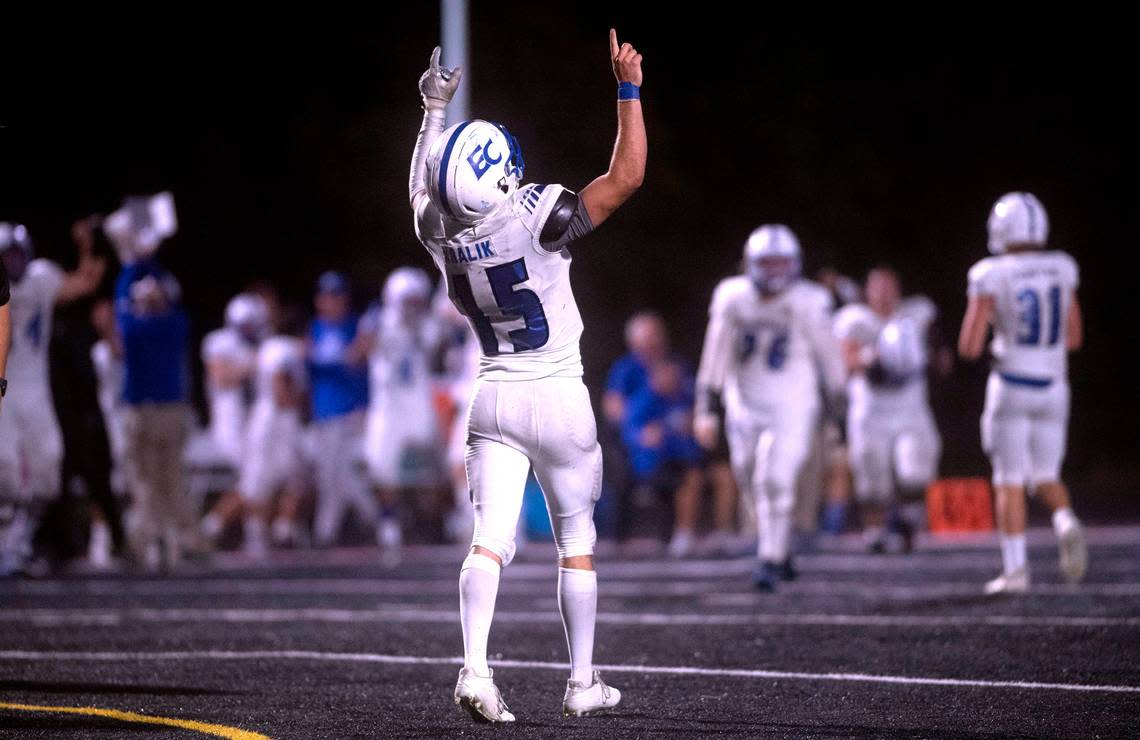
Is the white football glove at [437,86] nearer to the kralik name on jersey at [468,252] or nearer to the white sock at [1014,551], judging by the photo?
the kralik name on jersey at [468,252]

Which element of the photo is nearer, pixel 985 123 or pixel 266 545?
pixel 266 545

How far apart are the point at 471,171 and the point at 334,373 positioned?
36.7ft

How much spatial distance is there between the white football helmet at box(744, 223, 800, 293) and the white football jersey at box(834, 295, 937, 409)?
3.76m

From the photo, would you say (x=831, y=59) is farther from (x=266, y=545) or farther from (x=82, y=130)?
(x=266, y=545)

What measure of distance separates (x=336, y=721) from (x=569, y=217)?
6.08 feet

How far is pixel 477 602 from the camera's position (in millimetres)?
6621

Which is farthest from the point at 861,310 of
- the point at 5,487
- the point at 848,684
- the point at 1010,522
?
the point at 848,684

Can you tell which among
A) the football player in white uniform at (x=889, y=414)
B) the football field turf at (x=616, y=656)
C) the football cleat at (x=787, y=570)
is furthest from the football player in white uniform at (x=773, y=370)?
the football player in white uniform at (x=889, y=414)

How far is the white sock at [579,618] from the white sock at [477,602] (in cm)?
28

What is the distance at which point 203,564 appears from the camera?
607 inches

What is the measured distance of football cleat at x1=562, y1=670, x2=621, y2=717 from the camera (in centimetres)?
670

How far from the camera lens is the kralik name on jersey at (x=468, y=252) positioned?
6734mm

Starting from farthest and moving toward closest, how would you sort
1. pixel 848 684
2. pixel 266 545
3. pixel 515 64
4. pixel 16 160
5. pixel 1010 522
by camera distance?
pixel 515 64 → pixel 16 160 → pixel 266 545 → pixel 1010 522 → pixel 848 684

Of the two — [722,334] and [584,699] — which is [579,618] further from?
[722,334]
